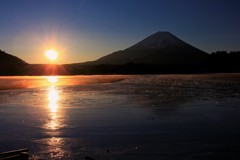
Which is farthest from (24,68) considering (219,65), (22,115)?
(22,115)

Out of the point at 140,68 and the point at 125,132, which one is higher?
the point at 140,68

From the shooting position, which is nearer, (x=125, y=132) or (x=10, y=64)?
(x=125, y=132)

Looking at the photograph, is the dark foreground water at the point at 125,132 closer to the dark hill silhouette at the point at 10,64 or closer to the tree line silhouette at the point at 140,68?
the tree line silhouette at the point at 140,68

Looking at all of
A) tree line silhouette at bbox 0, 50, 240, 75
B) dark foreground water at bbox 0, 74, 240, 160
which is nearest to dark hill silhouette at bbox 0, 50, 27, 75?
tree line silhouette at bbox 0, 50, 240, 75

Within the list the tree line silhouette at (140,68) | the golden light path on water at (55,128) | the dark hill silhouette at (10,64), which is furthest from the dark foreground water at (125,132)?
the dark hill silhouette at (10,64)

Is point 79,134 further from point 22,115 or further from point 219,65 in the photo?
point 219,65

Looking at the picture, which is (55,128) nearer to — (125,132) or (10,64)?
(125,132)

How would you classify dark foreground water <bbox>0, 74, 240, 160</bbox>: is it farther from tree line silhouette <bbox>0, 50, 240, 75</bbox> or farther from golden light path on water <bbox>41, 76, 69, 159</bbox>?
tree line silhouette <bbox>0, 50, 240, 75</bbox>

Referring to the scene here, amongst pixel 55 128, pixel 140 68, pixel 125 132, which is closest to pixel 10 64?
pixel 140 68
